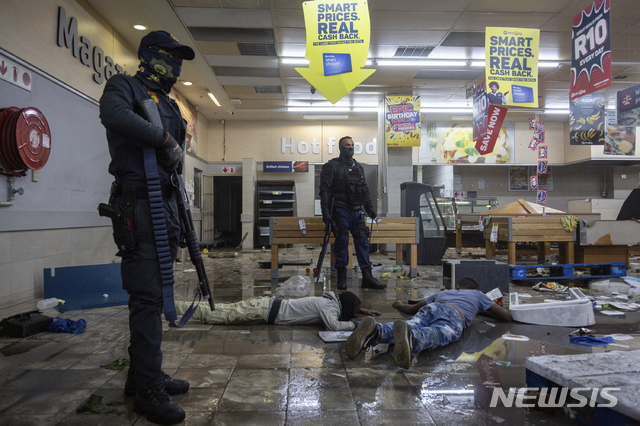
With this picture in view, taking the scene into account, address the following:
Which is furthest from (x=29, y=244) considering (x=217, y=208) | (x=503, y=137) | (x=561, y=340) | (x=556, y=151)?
(x=556, y=151)

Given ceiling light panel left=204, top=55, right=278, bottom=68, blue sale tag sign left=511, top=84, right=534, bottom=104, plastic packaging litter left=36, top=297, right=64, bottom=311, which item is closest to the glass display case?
blue sale tag sign left=511, top=84, right=534, bottom=104

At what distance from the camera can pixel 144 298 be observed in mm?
1864

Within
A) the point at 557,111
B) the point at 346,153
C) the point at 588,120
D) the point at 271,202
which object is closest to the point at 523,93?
the point at 346,153

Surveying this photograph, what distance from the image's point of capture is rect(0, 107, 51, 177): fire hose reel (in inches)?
153

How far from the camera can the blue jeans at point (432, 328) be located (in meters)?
2.60

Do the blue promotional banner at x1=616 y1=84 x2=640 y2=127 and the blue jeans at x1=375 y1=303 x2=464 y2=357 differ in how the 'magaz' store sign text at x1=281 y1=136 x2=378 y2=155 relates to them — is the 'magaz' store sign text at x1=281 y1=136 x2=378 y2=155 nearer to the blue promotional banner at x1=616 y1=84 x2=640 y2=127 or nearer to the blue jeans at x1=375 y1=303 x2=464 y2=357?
the blue promotional banner at x1=616 y1=84 x2=640 y2=127

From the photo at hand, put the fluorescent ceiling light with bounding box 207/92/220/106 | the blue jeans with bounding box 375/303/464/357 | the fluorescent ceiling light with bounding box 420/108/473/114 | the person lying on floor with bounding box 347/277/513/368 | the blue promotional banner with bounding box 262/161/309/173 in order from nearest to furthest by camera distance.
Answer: the person lying on floor with bounding box 347/277/513/368 → the blue jeans with bounding box 375/303/464/357 → the fluorescent ceiling light with bounding box 207/92/220/106 → the fluorescent ceiling light with bounding box 420/108/473/114 → the blue promotional banner with bounding box 262/161/309/173

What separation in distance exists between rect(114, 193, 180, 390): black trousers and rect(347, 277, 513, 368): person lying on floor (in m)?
1.23

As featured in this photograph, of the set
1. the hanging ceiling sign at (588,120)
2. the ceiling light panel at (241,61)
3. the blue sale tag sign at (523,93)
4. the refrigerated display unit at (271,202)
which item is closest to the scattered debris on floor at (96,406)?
the blue sale tag sign at (523,93)

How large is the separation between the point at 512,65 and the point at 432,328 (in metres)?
5.41

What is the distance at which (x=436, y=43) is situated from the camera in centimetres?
755

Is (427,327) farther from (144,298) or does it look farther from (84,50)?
(84,50)

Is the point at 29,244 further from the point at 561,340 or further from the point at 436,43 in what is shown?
the point at 436,43

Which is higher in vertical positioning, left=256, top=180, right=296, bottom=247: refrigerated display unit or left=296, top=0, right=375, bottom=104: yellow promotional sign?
left=296, top=0, right=375, bottom=104: yellow promotional sign
